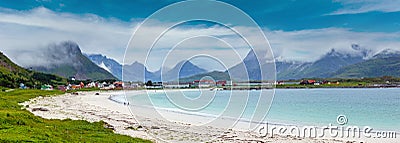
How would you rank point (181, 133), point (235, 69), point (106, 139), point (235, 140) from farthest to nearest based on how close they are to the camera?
point (181, 133), point (235, 140), point (106, 139), point (235, 69)

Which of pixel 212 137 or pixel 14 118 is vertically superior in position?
pixel 14 118

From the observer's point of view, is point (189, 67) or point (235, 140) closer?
point (189, 67)

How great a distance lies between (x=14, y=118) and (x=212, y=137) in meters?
10.8

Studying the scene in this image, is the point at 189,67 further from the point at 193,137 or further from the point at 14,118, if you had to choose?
the point at 14,118

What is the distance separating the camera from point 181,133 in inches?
888

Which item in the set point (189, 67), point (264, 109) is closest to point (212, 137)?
point (189, 67)

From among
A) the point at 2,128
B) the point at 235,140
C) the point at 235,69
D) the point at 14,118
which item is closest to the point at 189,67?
the point at 235,69

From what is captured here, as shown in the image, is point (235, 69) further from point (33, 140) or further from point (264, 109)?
point (264, 109)

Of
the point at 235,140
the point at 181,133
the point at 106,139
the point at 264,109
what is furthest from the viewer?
the point at 264,109

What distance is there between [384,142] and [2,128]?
19.6 metres

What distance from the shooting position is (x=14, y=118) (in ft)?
58.7

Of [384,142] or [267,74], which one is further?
[384,142]

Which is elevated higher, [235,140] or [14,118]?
[14,118]

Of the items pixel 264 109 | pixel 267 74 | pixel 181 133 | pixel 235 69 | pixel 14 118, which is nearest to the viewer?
pixel 267 74
